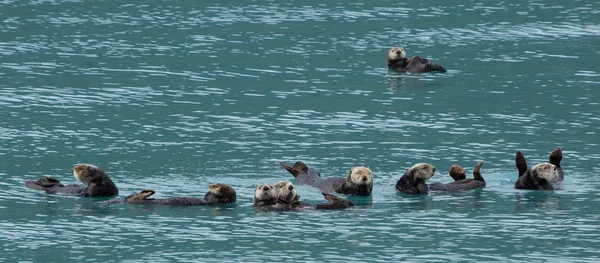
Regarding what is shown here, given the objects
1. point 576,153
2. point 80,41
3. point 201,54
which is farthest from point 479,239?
point 80,41

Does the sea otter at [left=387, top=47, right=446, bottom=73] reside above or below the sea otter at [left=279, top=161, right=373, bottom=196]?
above

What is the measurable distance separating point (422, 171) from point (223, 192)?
7.59 ft

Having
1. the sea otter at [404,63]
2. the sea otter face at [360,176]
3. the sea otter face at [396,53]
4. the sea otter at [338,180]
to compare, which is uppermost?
the sea otter face at [396,53]

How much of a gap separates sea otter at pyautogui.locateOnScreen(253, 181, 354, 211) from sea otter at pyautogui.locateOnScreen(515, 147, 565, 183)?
2.44m

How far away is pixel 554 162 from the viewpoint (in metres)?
16.5

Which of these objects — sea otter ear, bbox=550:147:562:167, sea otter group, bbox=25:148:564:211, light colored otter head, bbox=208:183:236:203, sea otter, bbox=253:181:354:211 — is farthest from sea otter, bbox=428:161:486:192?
light colored otter head, bbox=208:183:236:203

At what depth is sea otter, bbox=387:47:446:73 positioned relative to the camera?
25.2 meters

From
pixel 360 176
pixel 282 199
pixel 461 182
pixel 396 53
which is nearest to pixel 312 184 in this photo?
pixel 360 176

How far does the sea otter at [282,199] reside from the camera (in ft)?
48.0

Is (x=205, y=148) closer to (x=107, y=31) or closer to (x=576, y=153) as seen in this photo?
(x=576, y=153)

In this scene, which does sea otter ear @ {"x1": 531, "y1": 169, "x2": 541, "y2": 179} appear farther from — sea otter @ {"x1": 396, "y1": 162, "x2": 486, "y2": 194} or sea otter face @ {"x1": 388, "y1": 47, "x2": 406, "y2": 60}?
sea otter face @ {"x1": 388, "y1": 47, "x2": 406, "y2": 60}

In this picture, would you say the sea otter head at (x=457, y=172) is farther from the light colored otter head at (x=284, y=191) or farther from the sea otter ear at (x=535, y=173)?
the light colored otter head at (x=284, y=191)

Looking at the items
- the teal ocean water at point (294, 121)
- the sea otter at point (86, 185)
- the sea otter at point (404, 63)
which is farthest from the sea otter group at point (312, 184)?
the sea otter at point (404, 63)

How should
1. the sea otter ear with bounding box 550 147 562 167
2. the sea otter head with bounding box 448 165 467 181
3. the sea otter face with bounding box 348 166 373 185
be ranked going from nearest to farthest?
the sea otter face with bounding box 348 166 373 185 → the sea otter head with bounding box 448 165 467 181 → the sea otter ear with bounding box 550 147 562 167
